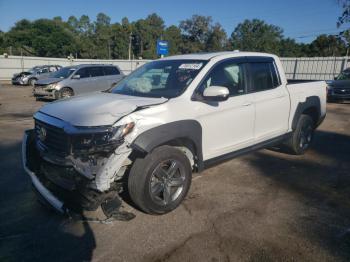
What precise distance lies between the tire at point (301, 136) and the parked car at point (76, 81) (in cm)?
1047

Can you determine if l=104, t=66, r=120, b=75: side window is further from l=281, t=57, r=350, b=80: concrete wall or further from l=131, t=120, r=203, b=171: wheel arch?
l=281, t=57, r=350, b=80: concrete wall

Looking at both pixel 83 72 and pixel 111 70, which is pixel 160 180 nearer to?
pixel 83 72

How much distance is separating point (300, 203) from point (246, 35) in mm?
89505

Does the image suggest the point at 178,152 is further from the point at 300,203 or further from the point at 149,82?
the point at 300,203

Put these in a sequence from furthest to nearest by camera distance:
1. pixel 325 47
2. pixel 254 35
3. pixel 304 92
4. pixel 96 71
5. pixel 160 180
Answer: pixel 254 35, pixel 325 47, pixel 96 71, pixel 304 92, pixel 160 180

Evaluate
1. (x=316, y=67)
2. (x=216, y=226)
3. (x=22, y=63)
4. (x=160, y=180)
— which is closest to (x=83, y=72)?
(x=160, y=180)

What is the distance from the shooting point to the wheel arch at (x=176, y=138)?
10.5 ft

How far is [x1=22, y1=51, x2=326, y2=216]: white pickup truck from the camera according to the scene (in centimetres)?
305

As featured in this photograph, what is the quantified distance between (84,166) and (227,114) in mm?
2053

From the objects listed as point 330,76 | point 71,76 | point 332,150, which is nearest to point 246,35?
point 330,76

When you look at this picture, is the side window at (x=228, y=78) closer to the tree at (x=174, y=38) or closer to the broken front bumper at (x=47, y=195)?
the broken front bumper at (x=47, y=195)

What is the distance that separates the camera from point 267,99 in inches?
189

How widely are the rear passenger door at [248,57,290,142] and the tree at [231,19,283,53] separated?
7851cm

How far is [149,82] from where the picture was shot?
438 centimetres
